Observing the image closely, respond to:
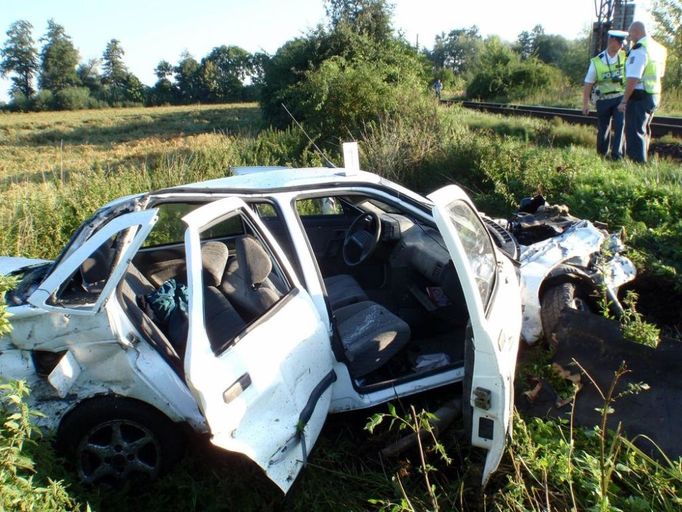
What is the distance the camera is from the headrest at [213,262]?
3512 millimetres

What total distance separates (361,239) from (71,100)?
79659 mm

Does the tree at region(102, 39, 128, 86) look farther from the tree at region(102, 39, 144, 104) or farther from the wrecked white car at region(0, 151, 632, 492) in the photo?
the wrecked white car at region(0, 151, 632, 492)

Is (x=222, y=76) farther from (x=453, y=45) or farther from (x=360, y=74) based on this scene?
(x=360, y=74)

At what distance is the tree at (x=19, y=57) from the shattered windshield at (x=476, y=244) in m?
107

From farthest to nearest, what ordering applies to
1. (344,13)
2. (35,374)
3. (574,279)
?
(344,13), (574,279), (35,374)

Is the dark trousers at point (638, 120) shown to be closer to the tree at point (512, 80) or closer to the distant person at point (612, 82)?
the distant person at point (612, 82)

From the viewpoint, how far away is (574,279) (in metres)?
4.02

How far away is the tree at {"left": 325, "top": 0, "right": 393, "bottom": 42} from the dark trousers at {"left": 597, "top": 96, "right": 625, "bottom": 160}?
36.7 feet

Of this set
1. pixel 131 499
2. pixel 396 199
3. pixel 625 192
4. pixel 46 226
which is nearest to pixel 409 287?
pixel 396 199

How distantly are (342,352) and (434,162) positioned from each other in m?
6.28

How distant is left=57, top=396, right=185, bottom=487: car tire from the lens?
9.44 feet

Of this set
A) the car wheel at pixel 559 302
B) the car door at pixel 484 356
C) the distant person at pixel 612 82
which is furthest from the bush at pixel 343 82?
the car door at pixel 484 356

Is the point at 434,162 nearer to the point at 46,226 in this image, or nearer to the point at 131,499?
the point at 46,226

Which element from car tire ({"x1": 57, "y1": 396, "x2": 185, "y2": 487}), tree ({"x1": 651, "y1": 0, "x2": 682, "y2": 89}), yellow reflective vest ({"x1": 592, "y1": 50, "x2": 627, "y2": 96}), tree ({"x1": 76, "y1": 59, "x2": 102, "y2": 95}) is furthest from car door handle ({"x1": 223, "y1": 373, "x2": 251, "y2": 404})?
tree ({"x1": 76, "y1": 59, "x2": 102, "y2": 95})
